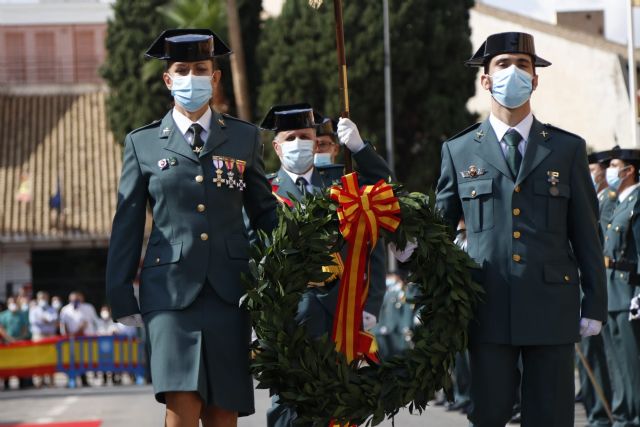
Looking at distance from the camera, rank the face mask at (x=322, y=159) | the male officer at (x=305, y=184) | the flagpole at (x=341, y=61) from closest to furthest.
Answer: the flagpole at (x=341, y=61) → the male officer at (x=305, y=184) → the face mask at (x=322, y=159)

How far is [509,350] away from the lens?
7449 mm

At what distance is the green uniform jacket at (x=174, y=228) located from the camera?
7.24 m

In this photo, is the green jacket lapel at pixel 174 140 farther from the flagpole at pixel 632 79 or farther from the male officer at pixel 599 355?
the flagpole at pixel 632 79

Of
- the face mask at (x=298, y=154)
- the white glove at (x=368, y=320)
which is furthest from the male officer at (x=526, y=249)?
the face mask at (x=298, y=154)

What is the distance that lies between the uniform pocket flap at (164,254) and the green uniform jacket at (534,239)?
142 cm

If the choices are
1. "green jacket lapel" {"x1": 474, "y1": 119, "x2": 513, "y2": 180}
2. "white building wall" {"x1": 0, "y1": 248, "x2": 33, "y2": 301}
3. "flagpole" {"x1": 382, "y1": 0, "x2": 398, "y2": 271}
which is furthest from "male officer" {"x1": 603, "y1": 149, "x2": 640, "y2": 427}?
"white building wall" {"x1": 0, "y1": 248, "x2": 33, "y2": 301}

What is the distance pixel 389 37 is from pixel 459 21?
7.90ft

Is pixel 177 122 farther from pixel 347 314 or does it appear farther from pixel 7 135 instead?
pixel 7 135

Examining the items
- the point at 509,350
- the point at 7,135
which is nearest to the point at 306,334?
the point at 509,350

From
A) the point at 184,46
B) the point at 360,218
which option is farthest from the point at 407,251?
the point at 184,46

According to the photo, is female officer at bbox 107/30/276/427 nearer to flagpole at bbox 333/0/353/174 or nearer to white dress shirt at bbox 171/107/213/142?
white dress shirt at bbox 171/107/213/142

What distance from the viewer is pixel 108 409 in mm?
18281

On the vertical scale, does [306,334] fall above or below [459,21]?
below

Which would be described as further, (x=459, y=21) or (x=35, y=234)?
(x=35, y=234)
